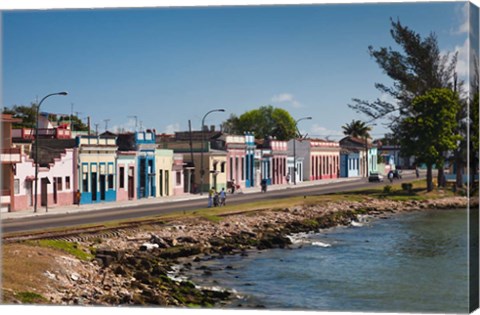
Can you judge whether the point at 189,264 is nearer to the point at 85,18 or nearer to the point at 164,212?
the point at 164,212

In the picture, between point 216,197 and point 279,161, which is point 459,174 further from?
point 279,161

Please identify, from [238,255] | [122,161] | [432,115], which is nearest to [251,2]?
[432,115]

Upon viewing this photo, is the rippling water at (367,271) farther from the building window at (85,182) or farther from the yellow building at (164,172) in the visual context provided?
the building window at (85,182)

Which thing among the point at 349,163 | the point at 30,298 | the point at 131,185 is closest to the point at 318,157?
the point at 349,163

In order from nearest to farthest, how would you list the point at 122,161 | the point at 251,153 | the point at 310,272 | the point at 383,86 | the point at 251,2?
the point at 251,2
the point at 383,86
the point at 310,272
the point at 251,153
the point at 122,161

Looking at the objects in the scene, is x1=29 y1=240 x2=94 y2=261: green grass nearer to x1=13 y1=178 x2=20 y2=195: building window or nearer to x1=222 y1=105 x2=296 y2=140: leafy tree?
x1=13 y1=178 x2=20 y2=195: building window

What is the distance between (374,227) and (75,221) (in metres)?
15.4

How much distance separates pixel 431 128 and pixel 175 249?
11.5 m

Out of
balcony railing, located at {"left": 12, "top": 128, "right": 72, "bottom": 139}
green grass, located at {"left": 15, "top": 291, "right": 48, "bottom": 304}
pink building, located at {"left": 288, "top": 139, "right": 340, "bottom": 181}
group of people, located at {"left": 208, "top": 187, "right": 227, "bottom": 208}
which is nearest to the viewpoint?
green grass, located at {"left": 15, "top": 291, "right": 48, "bottom": 304}

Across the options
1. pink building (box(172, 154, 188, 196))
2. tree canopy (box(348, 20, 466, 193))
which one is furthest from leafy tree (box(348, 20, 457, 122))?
pink building (box(172, 154, 188, 196))

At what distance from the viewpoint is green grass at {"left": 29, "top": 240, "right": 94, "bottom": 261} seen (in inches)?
1256

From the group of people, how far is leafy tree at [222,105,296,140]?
2.33 metres

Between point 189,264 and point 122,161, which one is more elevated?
point 122,161

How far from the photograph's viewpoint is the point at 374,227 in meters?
46.2
